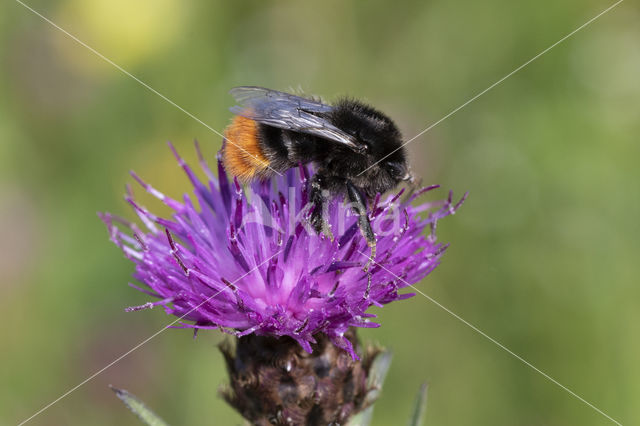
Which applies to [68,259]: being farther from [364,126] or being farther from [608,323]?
[608,323]

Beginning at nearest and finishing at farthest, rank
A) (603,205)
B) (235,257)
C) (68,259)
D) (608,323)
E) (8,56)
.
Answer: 1. (235,257)
2. (608,323)
3. (603,205)
4. (68,259)
5. (8,56)

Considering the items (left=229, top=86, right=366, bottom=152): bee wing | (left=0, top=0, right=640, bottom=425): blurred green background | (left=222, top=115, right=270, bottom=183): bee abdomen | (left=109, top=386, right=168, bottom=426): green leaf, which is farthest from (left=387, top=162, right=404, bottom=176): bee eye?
(left=0, top=0, right=640, bottom=425): blurred green background

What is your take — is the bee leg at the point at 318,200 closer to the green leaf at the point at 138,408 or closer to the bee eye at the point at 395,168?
the bee eye at the point at 395,168

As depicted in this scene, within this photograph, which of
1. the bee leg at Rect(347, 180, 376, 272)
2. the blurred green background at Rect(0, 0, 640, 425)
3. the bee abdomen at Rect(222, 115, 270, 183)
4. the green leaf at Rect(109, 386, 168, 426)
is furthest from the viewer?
the blurred green background at Rect(0, 0, 640, 425)

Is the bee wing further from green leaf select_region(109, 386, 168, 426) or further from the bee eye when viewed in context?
green leaf select_region(109, 386, 168, 426)

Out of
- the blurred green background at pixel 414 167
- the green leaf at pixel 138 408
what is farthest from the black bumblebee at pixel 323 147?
the blurred green background at pixel 414 167

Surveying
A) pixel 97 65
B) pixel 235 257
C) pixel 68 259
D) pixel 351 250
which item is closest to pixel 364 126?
pixel 351 250

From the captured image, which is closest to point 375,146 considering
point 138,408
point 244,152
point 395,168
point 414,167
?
point 395,168
